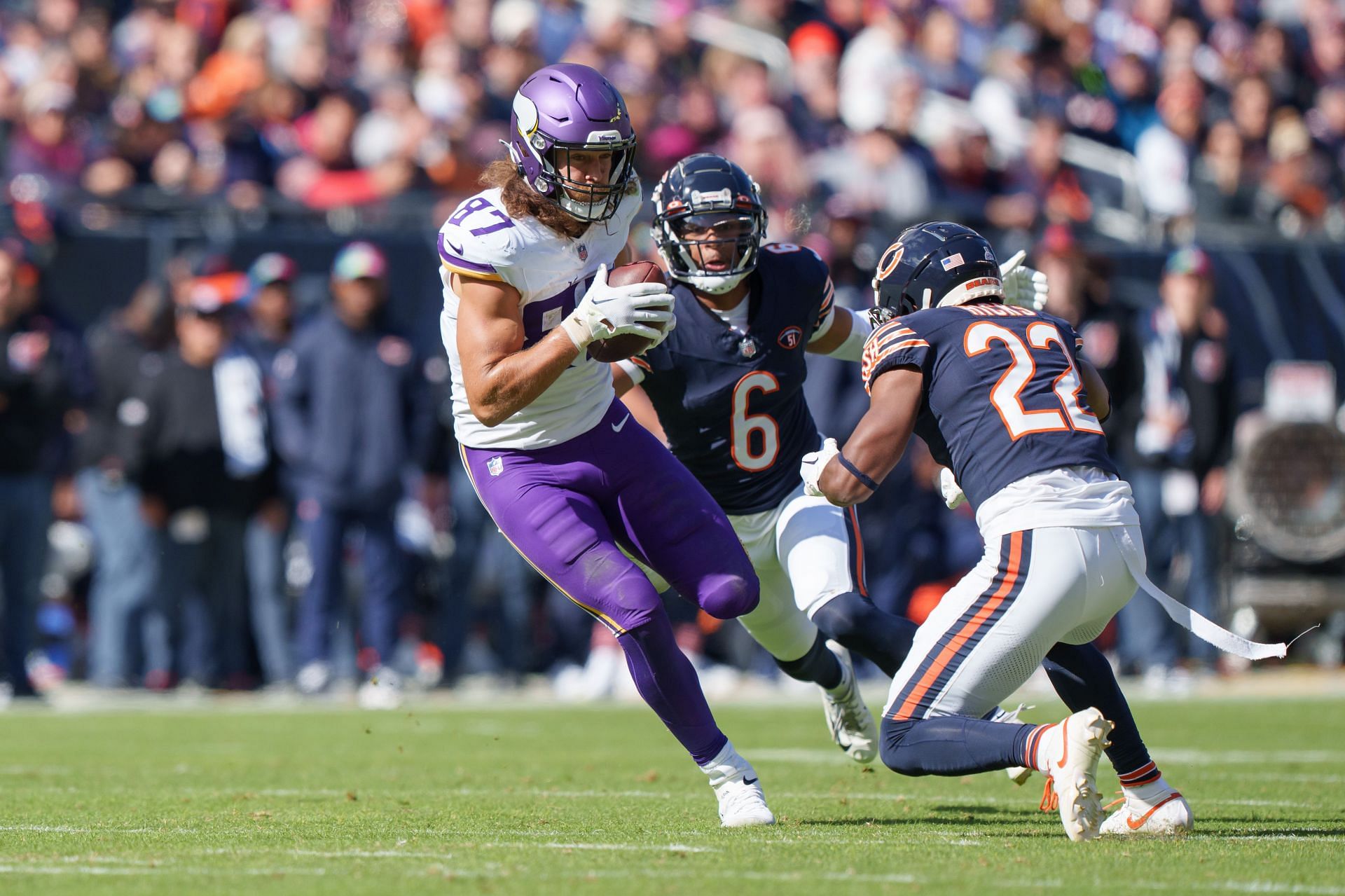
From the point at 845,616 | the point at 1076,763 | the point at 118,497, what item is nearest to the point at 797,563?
the point at 845,616

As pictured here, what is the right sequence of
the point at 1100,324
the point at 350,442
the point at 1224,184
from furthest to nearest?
the point at 1224,184, the point at 1100,324, the point at 350,442

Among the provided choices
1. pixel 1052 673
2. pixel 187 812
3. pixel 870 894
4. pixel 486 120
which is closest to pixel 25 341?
pixel 486 120

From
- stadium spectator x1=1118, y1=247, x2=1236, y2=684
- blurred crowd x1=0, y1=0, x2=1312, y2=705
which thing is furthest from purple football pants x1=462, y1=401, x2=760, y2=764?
stadium spectator x1=1118, y1=247, x2=1236, y2=684

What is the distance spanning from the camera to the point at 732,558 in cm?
508

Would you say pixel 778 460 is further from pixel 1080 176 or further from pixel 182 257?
pixel 1080 176

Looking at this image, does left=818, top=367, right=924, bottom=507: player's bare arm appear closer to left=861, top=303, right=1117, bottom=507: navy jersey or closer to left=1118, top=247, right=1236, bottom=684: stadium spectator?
left=861, top=303, right=1117, bottom=507: navy jersey

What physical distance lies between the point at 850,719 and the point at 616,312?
2005mm

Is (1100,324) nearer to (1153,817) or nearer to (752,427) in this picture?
(752,427)

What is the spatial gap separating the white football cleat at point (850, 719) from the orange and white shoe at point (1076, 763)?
173cm

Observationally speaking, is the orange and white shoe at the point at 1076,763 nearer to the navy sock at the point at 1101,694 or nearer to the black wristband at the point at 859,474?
the navy sock at the point at 1101,694

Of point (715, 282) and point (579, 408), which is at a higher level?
point (715, 282)

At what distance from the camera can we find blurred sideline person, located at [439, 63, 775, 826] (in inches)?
191

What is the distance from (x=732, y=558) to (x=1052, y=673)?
91cm

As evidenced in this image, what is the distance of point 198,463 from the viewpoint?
10297 millimetres
